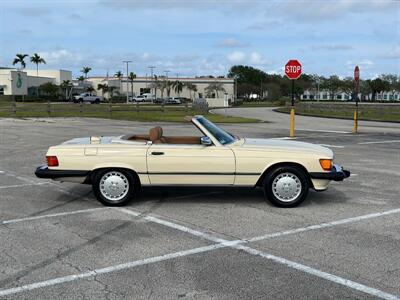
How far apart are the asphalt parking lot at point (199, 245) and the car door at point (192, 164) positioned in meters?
0.44

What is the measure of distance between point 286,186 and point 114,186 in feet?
8.03

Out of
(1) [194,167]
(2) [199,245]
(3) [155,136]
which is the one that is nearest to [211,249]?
(2) [199,245]

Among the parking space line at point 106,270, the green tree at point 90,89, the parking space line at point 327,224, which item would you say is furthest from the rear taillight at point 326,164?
the green tree at point 90,89

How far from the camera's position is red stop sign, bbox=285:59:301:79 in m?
19.2

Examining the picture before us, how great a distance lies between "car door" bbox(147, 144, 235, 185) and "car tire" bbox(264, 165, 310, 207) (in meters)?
0.56

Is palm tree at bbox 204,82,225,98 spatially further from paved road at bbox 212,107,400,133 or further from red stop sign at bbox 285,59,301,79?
red stop sign at bbox 285,59,301,79

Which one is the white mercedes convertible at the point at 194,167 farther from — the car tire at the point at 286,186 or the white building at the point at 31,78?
the white building at the point at 31,78

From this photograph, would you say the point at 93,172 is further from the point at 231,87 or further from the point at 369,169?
the point at 231,87

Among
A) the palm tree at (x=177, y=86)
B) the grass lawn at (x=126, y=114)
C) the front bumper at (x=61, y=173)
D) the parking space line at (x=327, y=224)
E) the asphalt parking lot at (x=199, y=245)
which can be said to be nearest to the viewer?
the asphalt parking lot at (x=199, y=245)

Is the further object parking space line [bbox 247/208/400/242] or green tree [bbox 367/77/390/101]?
green tree [bbox 367/77/390/101]

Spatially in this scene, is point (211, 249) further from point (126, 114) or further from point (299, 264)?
point (126, 114)

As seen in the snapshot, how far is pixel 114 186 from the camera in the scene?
720 cm

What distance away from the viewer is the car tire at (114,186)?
7.18 metres

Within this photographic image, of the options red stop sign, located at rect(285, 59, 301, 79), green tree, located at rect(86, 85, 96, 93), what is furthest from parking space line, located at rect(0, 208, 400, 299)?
green tree, located at rect(86, 85, 96, 93)
